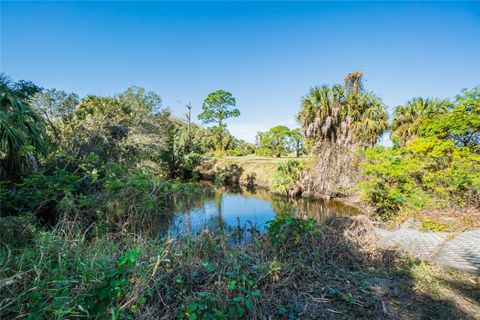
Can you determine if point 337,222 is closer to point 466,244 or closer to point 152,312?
point 466,244

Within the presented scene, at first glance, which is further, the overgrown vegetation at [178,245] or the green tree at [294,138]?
the green tree at [294,138]

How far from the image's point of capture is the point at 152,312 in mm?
1738

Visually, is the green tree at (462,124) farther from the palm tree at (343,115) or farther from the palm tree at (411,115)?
the palm tree at (343,115)

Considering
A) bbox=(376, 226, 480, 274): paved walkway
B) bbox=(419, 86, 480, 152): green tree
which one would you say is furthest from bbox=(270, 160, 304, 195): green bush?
bbox=(376, 226, 480, 274): paved walkway

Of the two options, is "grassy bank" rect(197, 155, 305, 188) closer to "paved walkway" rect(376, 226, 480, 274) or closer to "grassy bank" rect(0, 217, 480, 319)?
"paved walkway" rect(376, 226, 480, 274)

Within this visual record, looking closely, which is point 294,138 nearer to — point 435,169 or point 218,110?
point 218,110

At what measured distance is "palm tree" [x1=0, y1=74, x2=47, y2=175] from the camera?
4188mm

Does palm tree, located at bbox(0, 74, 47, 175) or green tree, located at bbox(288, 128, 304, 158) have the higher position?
green tree, located at bbox(288, 128, 304, 158)

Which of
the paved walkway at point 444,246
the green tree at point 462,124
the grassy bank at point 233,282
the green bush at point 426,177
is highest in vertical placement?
the green tree at point 462,124

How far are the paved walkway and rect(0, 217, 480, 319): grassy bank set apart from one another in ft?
1.81

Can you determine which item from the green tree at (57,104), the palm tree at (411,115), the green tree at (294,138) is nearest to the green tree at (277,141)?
the green tree at (294,138)

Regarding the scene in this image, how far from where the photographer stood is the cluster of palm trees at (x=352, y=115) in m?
12.3

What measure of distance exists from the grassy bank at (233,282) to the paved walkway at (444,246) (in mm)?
552

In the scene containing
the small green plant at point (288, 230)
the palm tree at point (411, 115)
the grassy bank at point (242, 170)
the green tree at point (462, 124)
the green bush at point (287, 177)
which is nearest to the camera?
the small green plant at point (288, 230)
